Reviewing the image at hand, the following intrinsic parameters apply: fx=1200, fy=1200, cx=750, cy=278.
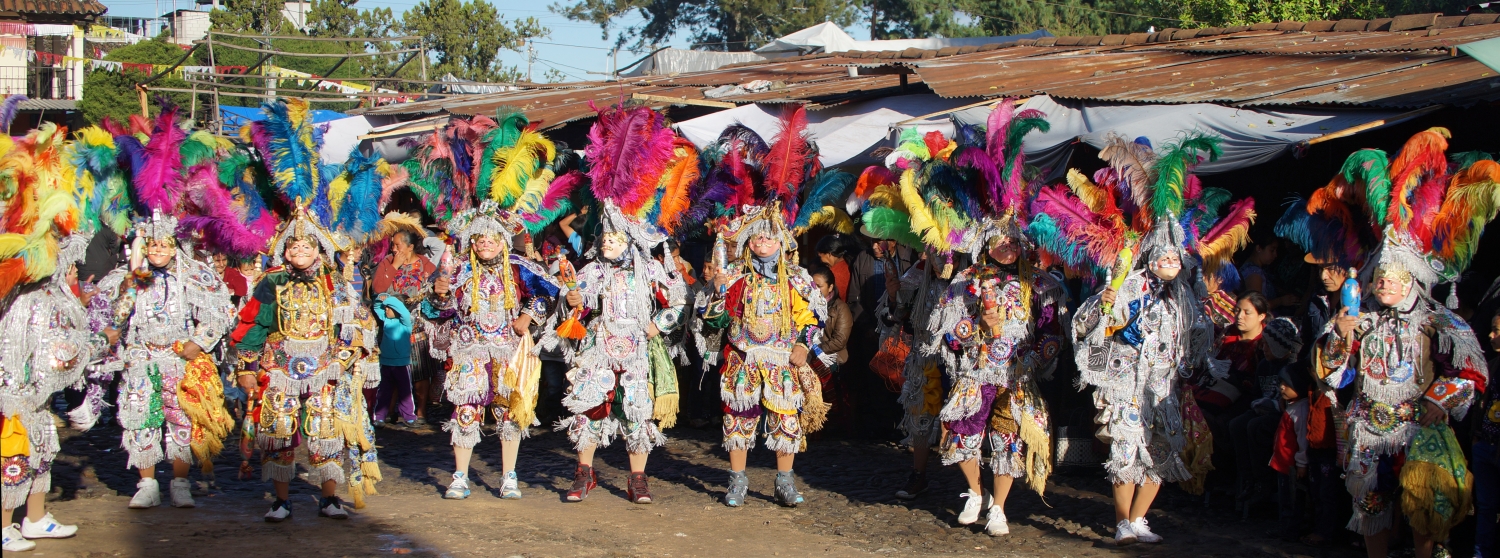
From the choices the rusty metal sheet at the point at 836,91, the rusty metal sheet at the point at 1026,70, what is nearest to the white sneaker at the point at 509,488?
the rusty metal sheet at the point at 1026,70

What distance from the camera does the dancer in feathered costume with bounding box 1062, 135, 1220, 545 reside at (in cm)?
553

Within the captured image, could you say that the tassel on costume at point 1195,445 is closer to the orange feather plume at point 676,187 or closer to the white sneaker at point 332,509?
the orange feather plume at point 676,187

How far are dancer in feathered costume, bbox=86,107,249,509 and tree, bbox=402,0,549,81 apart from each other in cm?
3364

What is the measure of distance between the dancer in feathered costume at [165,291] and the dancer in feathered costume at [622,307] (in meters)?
1.75

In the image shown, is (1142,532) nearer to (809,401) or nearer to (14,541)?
(809,401)

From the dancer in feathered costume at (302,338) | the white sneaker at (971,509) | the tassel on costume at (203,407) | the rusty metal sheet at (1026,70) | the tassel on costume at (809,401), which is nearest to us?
the dancer in feathered costume at (302,338)

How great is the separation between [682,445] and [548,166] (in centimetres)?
274

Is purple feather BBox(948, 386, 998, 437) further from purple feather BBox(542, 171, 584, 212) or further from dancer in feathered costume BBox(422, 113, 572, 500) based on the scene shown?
purple feather BBox(542, 171, 584, 212)

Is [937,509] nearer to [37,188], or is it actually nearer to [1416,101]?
[1416,101]

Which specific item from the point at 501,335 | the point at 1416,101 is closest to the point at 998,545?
the point at 501,335

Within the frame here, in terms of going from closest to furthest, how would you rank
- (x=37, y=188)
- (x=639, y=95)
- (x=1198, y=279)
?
(x=37, y=188), (x=1198, y=279), (x=639, y=95)

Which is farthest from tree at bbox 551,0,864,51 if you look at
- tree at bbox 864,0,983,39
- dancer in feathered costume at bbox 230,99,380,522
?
dancer in feathered costume at bbox 230,99,380,522

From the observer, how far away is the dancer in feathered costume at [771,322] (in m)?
6.48

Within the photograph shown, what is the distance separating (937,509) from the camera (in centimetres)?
662
